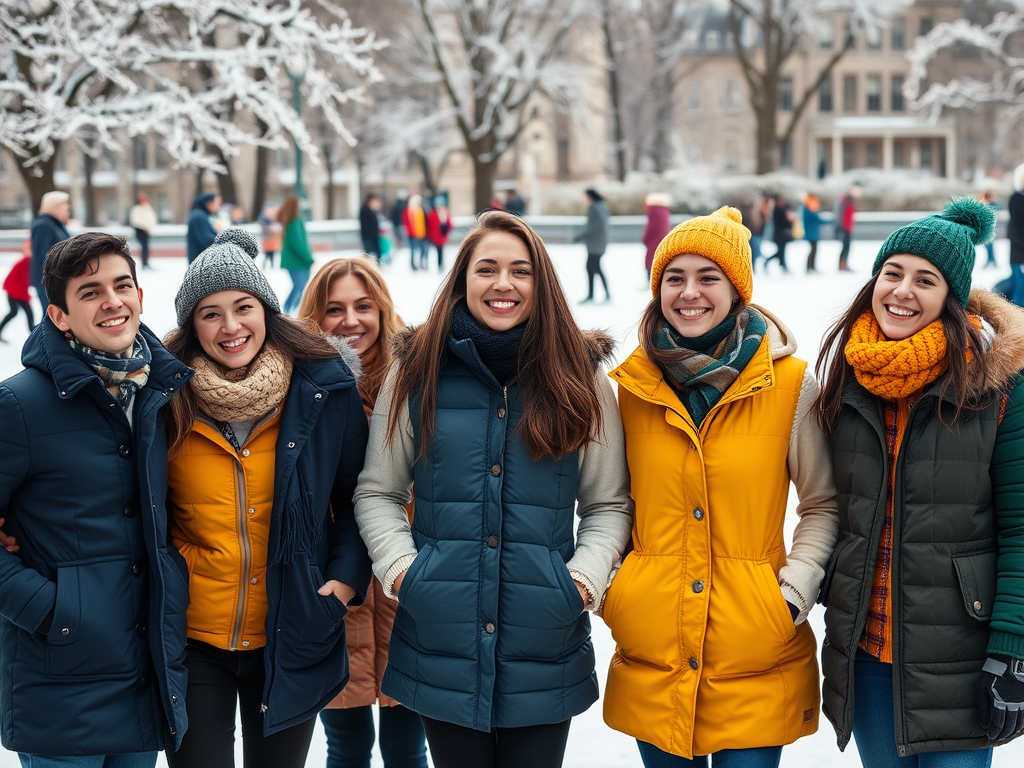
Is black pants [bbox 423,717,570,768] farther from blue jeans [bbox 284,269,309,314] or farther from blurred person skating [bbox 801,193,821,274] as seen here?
blurred person skating [bbox 801,193,821,274]

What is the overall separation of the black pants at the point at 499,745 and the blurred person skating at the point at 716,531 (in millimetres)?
219

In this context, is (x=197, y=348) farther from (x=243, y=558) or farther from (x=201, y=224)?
(x=201, y=224)

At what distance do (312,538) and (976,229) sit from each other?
2.00 meters

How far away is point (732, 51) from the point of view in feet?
219

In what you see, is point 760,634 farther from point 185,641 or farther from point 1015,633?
point 185,641

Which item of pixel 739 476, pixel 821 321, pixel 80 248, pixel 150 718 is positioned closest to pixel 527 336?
pixel 739 476

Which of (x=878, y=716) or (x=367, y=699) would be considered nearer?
(x=878, y=716)

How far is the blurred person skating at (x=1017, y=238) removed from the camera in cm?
1203

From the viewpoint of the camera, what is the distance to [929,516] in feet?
8.64

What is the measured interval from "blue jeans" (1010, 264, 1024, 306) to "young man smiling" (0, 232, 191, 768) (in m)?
11.8

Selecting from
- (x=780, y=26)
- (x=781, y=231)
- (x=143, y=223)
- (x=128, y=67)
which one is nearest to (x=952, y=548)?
(x=781, y=231)

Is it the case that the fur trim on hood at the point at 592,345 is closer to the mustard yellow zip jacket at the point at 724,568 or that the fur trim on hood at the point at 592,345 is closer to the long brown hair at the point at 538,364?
the long brown hair at the point at 538,364

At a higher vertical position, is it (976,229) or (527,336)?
(976,229)

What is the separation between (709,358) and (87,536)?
5.48 feet
